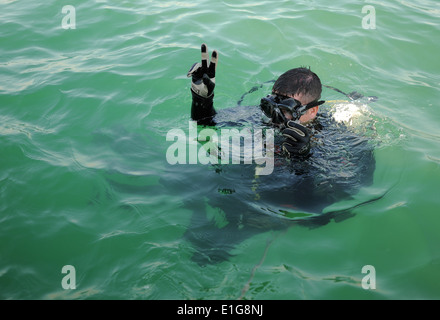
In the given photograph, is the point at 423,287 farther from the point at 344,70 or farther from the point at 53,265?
the point at 344,70

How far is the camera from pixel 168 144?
14.7 ft

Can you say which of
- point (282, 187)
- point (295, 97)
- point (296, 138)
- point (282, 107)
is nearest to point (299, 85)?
point (295, 97)

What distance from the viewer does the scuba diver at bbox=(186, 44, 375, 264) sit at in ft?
11.0

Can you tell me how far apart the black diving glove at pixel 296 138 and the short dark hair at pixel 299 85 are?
1.61 ft

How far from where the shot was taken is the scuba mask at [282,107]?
3414 mm

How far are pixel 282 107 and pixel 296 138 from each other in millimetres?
385

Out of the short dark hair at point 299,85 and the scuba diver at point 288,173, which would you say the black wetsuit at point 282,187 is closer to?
the scuba diver at point 288,173

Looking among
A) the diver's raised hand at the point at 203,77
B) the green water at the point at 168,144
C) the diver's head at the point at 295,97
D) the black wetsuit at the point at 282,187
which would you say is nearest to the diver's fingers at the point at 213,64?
the diver's raised hand at the point at 203,77

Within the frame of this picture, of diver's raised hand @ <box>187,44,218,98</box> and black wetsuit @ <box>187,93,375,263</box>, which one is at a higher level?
diver's raised hand @ <box>187,44,218,98</box>

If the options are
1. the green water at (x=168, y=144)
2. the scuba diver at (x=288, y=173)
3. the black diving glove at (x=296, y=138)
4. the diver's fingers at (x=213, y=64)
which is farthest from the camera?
the diver's fingers at (x=213, y=64)

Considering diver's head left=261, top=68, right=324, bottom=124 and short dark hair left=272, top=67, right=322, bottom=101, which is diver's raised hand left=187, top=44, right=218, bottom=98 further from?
short dark hair left=272, top=67, right=322, bottom=101

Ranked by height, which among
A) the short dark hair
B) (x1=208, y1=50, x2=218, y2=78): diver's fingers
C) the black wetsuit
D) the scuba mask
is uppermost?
(x1=208, y1=50, x2=218, y2=78): diver's fingers

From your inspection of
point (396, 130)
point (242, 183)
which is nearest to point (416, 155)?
point (396, 130)

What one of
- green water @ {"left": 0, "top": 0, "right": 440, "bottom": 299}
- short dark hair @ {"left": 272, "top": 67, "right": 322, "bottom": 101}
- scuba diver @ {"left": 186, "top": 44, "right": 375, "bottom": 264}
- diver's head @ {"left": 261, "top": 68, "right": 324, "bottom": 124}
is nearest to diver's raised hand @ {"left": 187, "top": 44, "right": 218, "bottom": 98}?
scuba diver @ {"left": 186, "top": 44, "right": 375, "bottom": 264}
